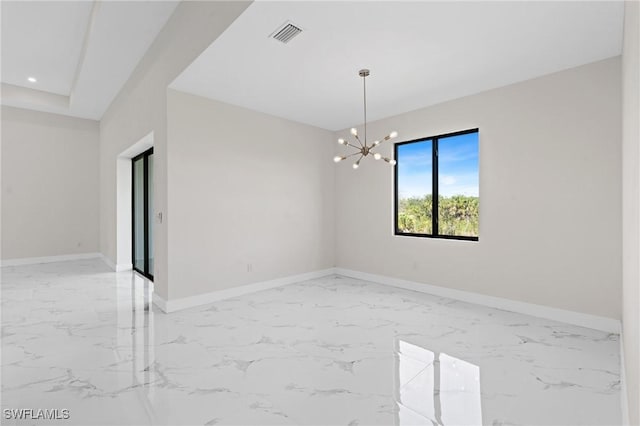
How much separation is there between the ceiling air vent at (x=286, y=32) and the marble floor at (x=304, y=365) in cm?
287

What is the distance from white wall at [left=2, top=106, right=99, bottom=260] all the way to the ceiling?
0.61 m

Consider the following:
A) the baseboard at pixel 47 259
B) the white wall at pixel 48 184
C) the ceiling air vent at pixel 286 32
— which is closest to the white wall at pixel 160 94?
the ceiling air vent at pixel 286 32

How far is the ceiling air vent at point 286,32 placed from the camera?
2.72m

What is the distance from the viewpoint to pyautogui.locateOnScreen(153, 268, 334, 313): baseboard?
396 centimetres

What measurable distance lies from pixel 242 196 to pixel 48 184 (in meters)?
5.89

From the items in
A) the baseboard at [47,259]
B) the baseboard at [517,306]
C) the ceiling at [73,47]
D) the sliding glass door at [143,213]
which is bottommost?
the baseboard at [517,306]

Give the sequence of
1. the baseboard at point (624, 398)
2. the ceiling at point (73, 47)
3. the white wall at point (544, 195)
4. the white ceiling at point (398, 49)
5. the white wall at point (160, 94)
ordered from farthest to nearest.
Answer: the ceiling at point (73, 47) → the white wall at point (544, 195) → the white wall at point (160, 94) → the white ceiling at point (398, 49) → the baseboard at point (624, 398)

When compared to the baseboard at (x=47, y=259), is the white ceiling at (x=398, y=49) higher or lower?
higher

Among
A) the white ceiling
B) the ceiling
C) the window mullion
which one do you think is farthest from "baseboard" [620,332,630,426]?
the ceiling

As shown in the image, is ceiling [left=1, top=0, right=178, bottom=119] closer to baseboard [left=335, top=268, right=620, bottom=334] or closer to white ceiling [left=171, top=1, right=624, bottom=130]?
white ceiling [left=171, top=1, right=624, bottom=130]

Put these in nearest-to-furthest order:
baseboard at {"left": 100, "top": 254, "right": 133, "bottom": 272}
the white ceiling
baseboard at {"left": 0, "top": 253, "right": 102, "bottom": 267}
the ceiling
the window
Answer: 1. the white ceiling
2. the ceiling
3. the window
4. baseboard at {"left": 100, "top": 254, "right": 133, "bottom": 272}
5. baseboard at {"left": 0, "top": 253, "right": 102, "bottom": 267}

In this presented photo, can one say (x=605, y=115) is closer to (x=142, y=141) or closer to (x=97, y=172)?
(x=142, y=141)

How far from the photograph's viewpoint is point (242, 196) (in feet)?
15.5

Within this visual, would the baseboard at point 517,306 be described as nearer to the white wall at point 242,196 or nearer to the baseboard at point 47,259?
the white wall at point 242,196
